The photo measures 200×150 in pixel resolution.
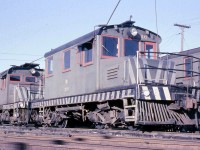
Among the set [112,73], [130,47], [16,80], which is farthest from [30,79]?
[112,73]

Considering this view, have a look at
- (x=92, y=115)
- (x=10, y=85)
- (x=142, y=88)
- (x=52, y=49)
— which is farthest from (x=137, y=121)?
(x=10, y=85)

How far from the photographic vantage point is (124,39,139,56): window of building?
10047 millimetres

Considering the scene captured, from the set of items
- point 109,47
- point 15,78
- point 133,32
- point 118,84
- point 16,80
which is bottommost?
point 118,84

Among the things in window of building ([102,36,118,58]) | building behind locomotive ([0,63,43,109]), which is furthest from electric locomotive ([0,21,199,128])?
building behind locomotive ([0,63,43,109])

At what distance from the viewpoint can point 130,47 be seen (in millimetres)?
10180

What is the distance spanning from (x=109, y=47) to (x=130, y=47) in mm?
721

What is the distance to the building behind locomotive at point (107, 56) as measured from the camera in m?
9.27

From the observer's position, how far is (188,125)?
27.8 feet

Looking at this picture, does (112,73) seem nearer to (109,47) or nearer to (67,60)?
(109,47)

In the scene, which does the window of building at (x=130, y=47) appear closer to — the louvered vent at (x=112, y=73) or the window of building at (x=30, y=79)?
the louvered vent at (x=112, y=73)

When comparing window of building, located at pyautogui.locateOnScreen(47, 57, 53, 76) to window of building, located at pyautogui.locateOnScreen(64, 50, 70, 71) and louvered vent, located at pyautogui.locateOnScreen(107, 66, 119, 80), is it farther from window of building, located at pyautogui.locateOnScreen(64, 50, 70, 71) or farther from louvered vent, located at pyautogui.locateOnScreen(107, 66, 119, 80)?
louvered vent, located at pyautogui.locateOnScreen(107, 66, 119, 80)

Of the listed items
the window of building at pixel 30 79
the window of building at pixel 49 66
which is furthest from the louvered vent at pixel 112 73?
the window of building at pixel 30 79

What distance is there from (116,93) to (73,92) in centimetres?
302

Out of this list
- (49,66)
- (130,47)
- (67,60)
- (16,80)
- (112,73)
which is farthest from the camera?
(16,80)
